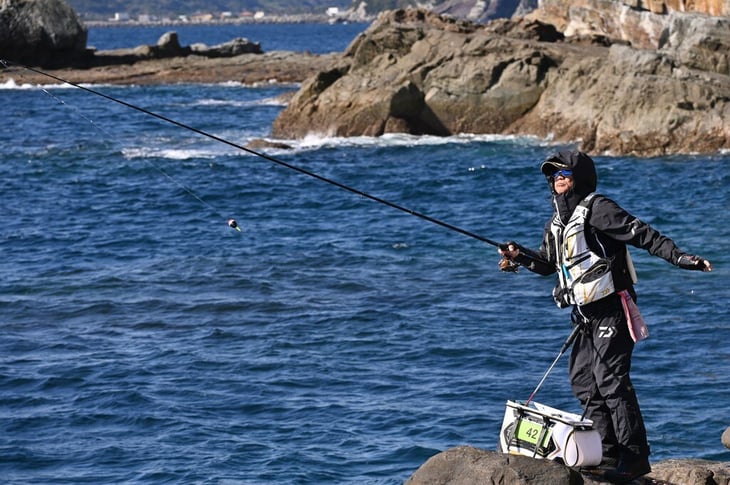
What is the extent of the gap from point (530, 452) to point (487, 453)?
33 centimetres

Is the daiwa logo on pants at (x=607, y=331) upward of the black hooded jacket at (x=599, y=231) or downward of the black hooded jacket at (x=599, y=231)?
downward

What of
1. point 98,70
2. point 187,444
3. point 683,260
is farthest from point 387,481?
point 98,70

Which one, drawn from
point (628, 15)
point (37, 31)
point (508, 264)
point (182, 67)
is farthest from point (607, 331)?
point (182, 67)

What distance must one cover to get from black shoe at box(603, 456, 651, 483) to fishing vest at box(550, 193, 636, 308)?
96 cm

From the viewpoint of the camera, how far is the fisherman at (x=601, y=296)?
286 inches

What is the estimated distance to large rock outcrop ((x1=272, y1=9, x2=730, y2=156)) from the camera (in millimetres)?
27391

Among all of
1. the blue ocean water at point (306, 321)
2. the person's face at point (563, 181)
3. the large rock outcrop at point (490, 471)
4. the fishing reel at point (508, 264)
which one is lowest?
the blue ocean water at point (306, 321)

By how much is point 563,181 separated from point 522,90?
79.6ft

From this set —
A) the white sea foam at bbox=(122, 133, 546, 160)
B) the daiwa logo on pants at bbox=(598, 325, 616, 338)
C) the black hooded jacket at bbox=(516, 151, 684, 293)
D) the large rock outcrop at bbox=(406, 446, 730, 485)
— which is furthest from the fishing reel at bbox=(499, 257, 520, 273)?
the white sea foam at bbox=(122, 133, 546, 160)

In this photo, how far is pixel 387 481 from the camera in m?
9.68

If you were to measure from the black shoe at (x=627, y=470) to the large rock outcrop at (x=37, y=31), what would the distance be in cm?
5606

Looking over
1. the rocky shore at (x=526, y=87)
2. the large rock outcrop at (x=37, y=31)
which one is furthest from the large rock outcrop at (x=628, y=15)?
the large rock outcrop at (x=37, y=31)

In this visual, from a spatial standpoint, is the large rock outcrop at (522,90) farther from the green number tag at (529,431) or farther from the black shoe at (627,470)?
the green number tag at (529,431)

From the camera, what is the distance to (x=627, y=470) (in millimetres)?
7301
